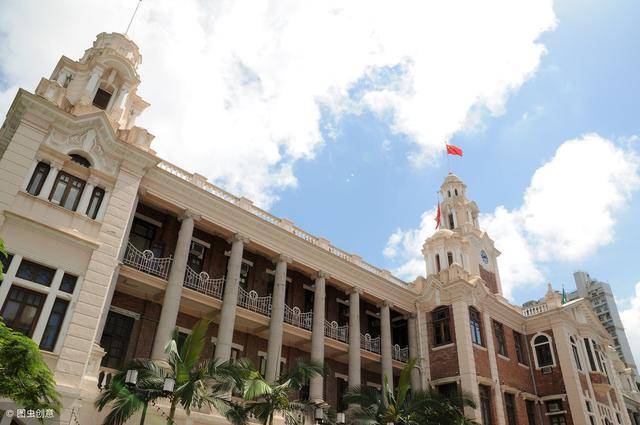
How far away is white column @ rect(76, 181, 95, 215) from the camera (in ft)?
52.2

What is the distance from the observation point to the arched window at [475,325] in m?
25.6

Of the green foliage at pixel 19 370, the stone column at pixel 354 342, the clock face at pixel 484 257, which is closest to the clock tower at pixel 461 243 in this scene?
the clock face at pixel 484 257

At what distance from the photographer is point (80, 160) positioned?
16797mm

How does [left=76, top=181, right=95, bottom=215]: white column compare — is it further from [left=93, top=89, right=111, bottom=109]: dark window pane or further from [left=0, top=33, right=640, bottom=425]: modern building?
[left=93, top=89, right=111, bottom=109]: dark window pane

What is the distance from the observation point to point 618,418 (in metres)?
29.8

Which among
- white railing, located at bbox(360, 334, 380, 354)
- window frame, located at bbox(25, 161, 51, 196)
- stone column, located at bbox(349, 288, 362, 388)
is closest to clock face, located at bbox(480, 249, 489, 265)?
white railing, located at bbox(360, 334, 380, 354)

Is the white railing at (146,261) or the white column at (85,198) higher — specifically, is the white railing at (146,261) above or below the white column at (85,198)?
below

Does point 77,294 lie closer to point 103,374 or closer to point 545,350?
point 103,374

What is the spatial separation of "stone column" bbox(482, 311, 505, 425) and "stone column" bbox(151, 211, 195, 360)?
1662 centimetres

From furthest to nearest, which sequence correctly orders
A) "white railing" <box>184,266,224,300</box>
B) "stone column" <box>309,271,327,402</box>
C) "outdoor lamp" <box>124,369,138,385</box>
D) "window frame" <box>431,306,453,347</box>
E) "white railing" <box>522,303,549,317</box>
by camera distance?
"white railing" <box>522,303,549,317</box>, "window frame" <box>431,306,453,347</box>, "stone column" <box>309,271,327,402</box>, "white railing" <box>184,266,224,300</box>, "outdoor lamp" <box>124,369,138,385</box>

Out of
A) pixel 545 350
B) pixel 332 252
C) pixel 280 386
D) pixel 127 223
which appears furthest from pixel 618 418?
pixel 127 223

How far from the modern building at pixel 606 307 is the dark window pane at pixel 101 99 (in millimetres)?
79981

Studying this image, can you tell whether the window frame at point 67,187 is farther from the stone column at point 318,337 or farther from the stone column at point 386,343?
the stone column at point 386,343

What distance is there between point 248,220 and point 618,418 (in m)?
26.5
